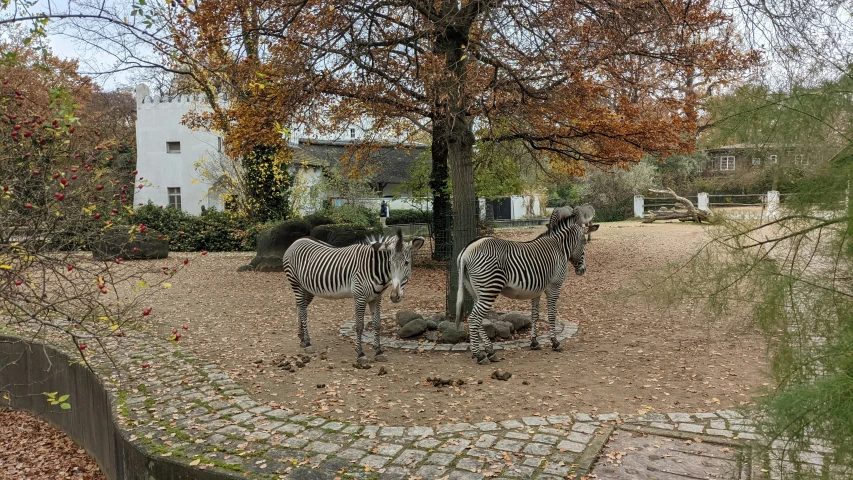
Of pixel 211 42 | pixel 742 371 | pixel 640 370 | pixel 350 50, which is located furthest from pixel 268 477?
pixel 211 42

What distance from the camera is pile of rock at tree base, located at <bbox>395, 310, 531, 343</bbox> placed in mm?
8500

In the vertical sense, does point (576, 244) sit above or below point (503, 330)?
above

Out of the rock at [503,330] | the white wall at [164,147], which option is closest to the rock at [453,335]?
the rock at [503,330]

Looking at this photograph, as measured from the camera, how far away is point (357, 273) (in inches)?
304

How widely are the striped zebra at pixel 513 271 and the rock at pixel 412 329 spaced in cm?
91

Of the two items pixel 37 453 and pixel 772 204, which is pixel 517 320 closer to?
pixel 772 204

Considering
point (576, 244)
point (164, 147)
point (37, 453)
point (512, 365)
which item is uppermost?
point (164, 147)

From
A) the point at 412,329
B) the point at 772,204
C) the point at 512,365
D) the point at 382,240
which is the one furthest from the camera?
the point at 412,329

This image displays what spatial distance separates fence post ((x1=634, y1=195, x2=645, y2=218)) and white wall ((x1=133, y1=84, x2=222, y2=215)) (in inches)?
899

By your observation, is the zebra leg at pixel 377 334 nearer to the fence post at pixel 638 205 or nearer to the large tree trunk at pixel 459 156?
the large tree trunk at pixel 459 156

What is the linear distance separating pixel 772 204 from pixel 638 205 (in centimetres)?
3280

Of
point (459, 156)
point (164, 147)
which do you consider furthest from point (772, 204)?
point (164, 147)

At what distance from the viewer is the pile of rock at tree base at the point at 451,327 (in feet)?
27.9

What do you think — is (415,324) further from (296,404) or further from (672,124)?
(672,124)
